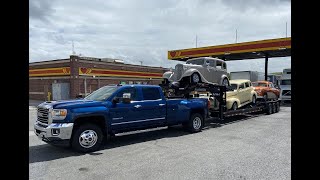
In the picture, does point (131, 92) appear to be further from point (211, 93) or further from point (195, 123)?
point (211, 93)

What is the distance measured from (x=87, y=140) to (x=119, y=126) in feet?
3.68

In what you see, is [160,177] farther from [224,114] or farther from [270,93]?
[270,93]

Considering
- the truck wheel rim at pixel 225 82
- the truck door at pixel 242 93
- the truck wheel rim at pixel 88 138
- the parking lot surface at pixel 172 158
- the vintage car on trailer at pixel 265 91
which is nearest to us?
the parking lot surface at pixel 172 158

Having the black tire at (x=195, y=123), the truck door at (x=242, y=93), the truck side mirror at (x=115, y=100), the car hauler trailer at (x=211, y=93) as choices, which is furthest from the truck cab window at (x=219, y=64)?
the truck side mirror at (x=115, y=100)

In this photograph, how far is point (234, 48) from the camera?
2823 cm

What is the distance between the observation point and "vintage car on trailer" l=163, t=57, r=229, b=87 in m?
12.8

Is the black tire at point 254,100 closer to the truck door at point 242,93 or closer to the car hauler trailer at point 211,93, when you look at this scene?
the truck door at point 242,93

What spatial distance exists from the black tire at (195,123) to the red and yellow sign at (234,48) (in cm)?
1643

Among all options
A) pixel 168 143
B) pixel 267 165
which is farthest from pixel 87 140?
pixel 267 165

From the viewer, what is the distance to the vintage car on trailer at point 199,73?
12812mm

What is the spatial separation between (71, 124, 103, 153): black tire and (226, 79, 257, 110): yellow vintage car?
336 inches

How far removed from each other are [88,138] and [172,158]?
7.85 ft

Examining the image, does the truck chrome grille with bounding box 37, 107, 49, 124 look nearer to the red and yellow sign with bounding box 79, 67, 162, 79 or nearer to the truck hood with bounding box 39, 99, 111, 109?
the truck hood with bounding box 39, 99, 111, 109
